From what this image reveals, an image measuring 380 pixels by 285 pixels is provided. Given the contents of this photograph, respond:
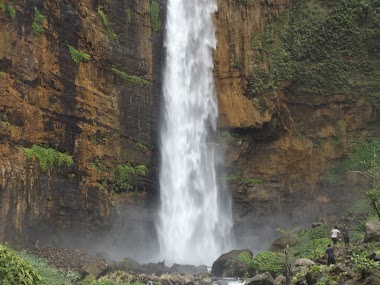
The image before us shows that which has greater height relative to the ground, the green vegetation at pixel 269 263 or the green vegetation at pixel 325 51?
the green vegetation at pixel 325 51

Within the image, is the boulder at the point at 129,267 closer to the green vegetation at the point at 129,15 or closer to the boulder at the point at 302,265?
the boulder at the point at 302,265

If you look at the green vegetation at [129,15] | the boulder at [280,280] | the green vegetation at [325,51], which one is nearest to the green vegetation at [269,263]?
the boulder at [280,280]

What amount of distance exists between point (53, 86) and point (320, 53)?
1591 centimetres

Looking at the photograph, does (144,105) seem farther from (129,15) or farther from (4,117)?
(4,117)

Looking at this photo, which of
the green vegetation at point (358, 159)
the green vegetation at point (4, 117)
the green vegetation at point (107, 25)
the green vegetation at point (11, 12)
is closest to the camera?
the green vegetation at point (4, 117)

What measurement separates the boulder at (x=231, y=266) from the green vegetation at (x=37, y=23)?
463 inches

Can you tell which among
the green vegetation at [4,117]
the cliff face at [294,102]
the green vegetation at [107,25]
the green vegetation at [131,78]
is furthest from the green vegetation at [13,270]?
the cliff face at [294,102]

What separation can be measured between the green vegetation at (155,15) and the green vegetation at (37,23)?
7.87 metres

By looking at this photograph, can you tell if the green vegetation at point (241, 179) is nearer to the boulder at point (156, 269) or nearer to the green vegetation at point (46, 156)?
the boulder at point (156, 269)

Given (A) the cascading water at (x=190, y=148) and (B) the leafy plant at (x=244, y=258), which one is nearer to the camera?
(B) the leafy plant at (x=244, y=258)

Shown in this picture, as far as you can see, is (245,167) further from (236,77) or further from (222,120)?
(236,77)

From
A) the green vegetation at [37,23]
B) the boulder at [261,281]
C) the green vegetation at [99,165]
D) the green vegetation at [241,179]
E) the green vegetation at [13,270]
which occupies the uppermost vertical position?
the green vegetation at [37,23]

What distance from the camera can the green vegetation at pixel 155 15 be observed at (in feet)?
83.7

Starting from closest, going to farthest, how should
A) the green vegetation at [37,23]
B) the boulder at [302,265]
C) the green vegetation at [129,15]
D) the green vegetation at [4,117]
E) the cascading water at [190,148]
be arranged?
the boulder at [302,265], the green vegetation at [4,117], the green vegetation at [37,23], the cascading water at [190,148], the green vegetation at [129,15]
